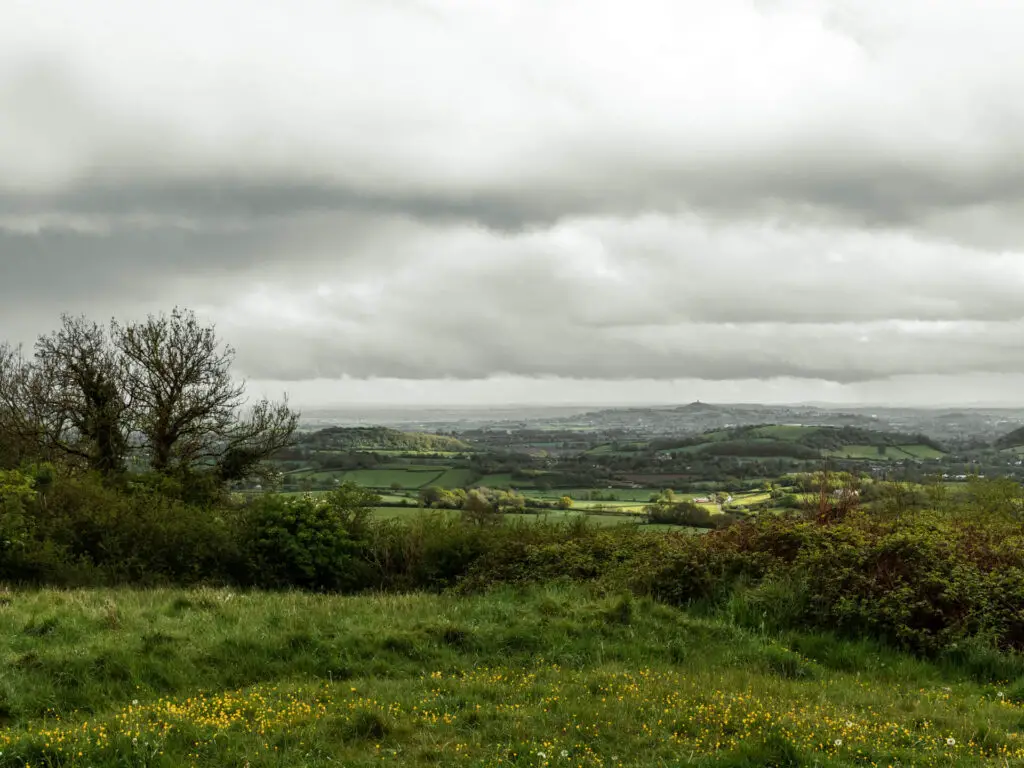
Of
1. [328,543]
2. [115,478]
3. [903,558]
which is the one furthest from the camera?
[115,478]

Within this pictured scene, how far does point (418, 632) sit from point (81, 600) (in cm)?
667

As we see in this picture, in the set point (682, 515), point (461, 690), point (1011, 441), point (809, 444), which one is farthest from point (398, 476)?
point (1011, 441)

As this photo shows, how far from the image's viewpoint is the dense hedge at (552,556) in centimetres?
1243

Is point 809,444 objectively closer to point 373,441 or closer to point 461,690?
point 373,441

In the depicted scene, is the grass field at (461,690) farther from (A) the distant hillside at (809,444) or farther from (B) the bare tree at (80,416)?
(A) the distant hillside at (809,444)

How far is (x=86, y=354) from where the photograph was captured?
28953mm

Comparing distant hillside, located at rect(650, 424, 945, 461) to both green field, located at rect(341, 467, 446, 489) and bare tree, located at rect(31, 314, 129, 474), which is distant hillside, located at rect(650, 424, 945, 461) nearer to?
green field, located at rect(341, 467, 446, 489)

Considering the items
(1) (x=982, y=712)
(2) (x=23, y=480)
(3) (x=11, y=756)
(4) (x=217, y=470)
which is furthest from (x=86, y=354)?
(1) (x=982, y=712)

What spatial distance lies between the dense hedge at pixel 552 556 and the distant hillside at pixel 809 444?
5105 centimetres

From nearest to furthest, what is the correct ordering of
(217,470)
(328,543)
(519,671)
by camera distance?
(519,671)
(328,543)
(217,470)

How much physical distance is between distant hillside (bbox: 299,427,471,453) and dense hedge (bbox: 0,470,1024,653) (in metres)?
46.0

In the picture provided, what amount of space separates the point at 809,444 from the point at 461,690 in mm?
74482

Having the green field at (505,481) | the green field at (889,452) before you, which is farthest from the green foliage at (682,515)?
the green field at (889,452)

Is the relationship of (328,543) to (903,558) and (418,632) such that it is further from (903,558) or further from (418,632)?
(903,558)
